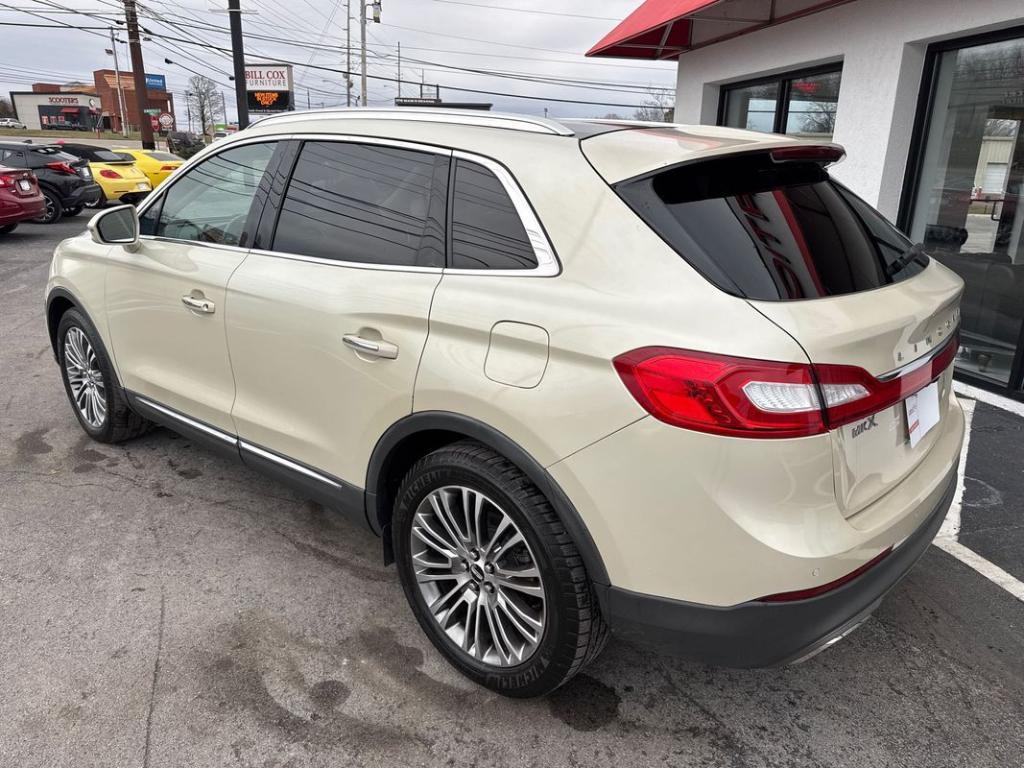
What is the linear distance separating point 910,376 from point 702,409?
710 millimetres

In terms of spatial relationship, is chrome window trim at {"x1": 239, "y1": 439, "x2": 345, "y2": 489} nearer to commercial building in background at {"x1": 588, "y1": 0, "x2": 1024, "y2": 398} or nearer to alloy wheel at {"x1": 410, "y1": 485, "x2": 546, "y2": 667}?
alloy wheel at {"x1": 410, "y1": 485, "x2": 546, "y2": 667}

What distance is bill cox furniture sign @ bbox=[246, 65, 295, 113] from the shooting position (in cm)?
2498

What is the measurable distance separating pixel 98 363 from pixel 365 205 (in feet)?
7.34

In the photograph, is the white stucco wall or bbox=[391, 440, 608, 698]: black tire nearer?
bbox=[391, 440, 608, 698]: black tire

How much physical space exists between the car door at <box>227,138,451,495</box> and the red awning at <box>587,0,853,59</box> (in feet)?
→ 16.4

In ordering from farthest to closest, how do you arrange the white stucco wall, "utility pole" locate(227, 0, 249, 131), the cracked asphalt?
1. "utility pole" locate(227, 0, 249, 131)
2. the white stucco wall
3. the cracked asphalt

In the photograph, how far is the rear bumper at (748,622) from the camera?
191 centimetres

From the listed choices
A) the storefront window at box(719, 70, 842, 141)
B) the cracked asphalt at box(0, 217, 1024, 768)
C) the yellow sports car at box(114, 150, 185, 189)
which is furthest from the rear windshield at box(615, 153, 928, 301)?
the yellow sports car at box(114, 150, 185, 189)

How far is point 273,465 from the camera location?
10.0 feet

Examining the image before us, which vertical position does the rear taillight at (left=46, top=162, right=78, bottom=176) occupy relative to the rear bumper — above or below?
above

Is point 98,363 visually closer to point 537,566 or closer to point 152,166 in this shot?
point 537,566

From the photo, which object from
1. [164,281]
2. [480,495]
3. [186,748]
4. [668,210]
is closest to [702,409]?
[668,210]

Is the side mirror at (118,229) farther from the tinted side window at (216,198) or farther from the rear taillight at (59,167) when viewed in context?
the rear taillight at (59,167)

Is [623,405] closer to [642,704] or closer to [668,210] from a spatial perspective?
[668,210]
